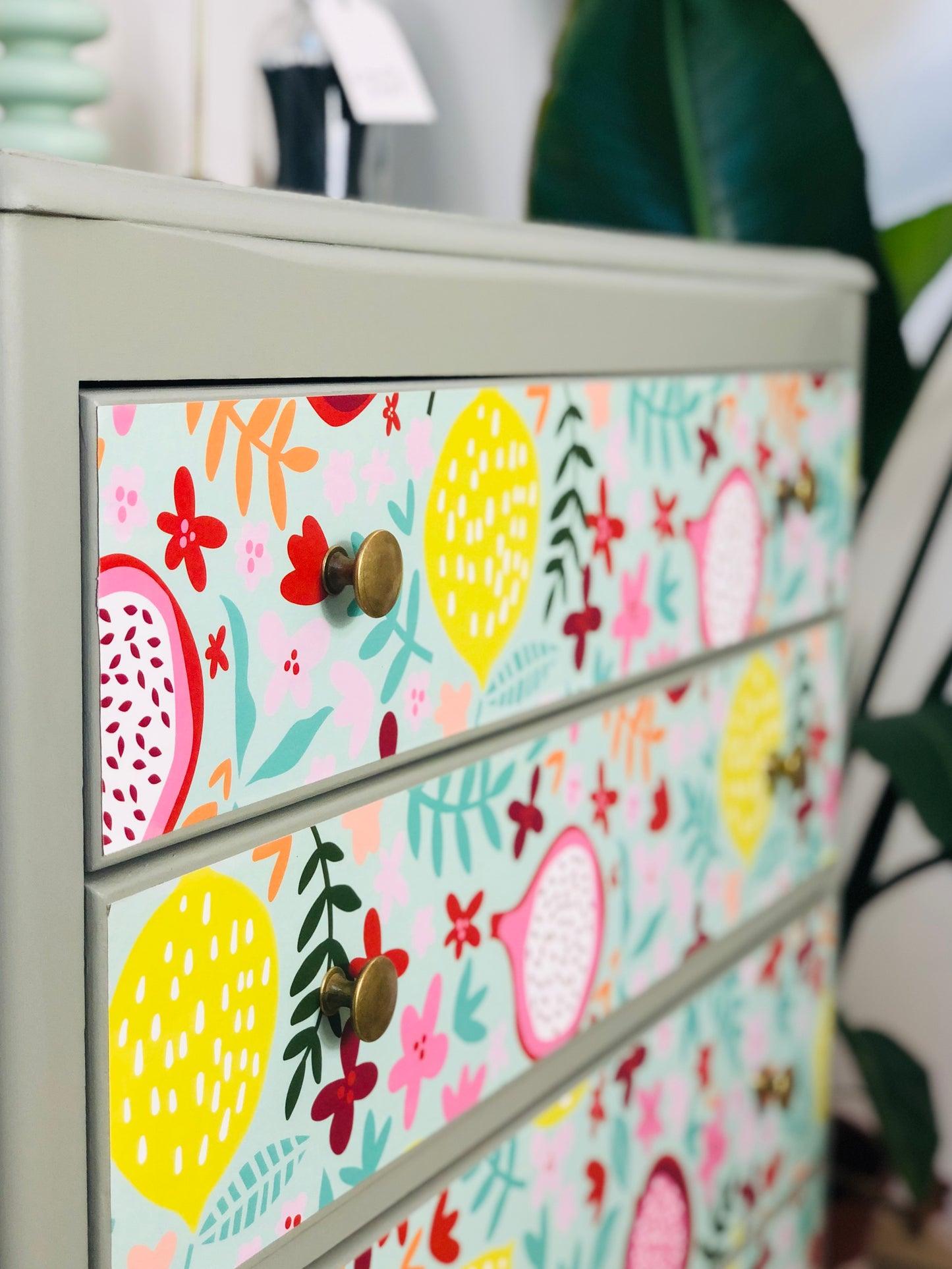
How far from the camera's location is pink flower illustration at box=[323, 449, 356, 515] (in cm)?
52

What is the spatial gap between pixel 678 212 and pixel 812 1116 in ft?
2.81

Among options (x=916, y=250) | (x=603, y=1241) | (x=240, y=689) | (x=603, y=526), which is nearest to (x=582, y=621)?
(x=603, y=526)

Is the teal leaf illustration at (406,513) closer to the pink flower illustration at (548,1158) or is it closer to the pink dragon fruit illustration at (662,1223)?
the pink flower illustration at (548,1158)

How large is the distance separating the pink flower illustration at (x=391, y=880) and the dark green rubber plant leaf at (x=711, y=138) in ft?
2.90

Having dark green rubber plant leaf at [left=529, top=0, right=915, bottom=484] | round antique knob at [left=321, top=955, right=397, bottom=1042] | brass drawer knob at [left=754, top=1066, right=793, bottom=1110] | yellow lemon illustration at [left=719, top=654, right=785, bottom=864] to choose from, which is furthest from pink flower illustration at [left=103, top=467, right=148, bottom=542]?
dark green rubber plant leaf at [left=529, top=0, right=915, bottom=484]

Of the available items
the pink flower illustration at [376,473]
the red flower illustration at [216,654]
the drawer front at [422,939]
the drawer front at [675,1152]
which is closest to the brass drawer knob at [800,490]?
the drawer front at [422,939]

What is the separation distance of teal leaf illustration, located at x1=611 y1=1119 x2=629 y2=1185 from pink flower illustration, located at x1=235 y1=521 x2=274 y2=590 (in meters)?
0.46

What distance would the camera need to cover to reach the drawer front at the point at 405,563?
0.45m

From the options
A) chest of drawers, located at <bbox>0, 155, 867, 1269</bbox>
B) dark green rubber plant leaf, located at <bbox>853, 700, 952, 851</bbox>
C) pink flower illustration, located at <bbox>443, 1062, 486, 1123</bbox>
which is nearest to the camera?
chest of drawers, located at <bbox>0, 155, 867, 1269</bbox>

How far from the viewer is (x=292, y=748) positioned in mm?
517

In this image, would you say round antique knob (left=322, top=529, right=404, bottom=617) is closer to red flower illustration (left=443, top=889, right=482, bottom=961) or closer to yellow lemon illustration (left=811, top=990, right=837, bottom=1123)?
red flower illustration (left=443, top=889, right=482, bottom=961)

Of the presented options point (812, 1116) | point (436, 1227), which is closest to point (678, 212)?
point (812, 1116)

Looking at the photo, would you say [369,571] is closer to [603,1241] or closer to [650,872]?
[650,872]

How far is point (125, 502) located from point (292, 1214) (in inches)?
12.1
